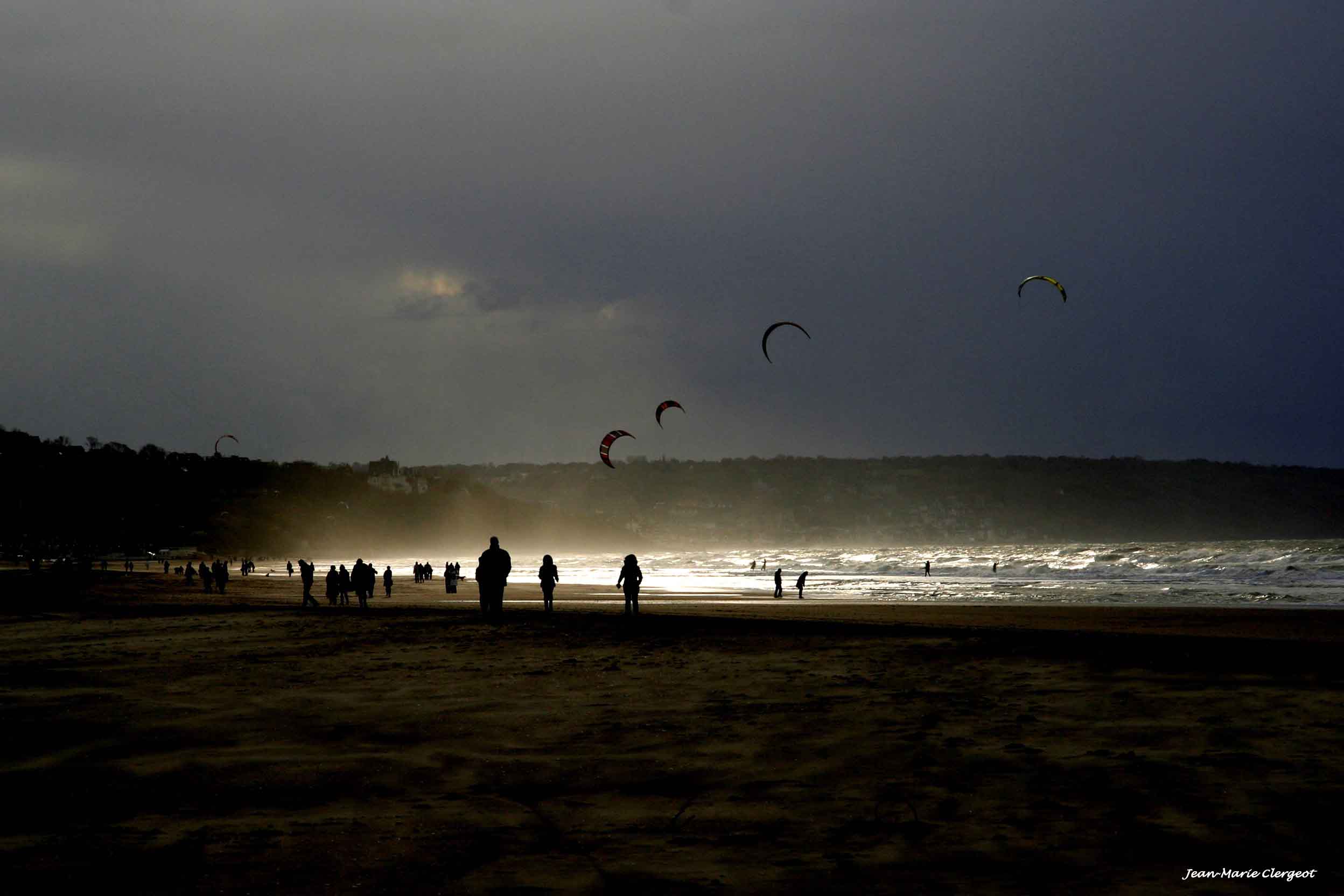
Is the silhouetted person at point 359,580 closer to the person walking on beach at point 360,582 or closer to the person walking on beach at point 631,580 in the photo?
the person walking on beach at point 360,582

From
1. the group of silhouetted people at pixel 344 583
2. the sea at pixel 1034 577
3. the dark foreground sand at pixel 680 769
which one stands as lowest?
the sea at pixel 1034 577

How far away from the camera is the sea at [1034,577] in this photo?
41500 mm

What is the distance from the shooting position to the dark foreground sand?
5.36 m

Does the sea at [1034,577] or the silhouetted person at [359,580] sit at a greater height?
the silhouetted person at [359,580]

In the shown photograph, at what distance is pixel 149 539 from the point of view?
132m

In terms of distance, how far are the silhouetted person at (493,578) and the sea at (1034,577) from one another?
745 inches

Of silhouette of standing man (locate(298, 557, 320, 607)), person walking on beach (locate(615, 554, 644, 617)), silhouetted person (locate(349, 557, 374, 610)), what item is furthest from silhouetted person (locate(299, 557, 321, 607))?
person walking on beach (locate(615, 554, 644, 617))

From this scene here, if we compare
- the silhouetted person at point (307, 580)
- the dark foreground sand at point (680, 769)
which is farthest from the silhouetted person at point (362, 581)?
the dark foreground sand at point (680, 769)

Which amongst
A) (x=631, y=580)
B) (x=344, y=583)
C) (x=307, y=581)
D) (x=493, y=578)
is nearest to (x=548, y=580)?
(x=631, y=580)

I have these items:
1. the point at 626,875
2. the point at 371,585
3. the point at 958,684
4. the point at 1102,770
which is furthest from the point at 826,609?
the point at 626,875

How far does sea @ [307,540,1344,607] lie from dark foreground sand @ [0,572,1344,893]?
26569 millimetres

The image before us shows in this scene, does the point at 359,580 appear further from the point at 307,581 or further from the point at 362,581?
the point at 307,581

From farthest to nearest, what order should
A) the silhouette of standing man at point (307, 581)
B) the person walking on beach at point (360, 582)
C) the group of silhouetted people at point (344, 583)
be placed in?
the silhouette of standing man at point (307, 581) < the group of silhouetted people at point (344, 583) < the person walking on beach at point (360, 582)

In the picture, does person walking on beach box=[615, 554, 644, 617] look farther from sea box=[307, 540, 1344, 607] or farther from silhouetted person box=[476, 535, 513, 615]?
sea box=[307, 540, 1344, 607]
